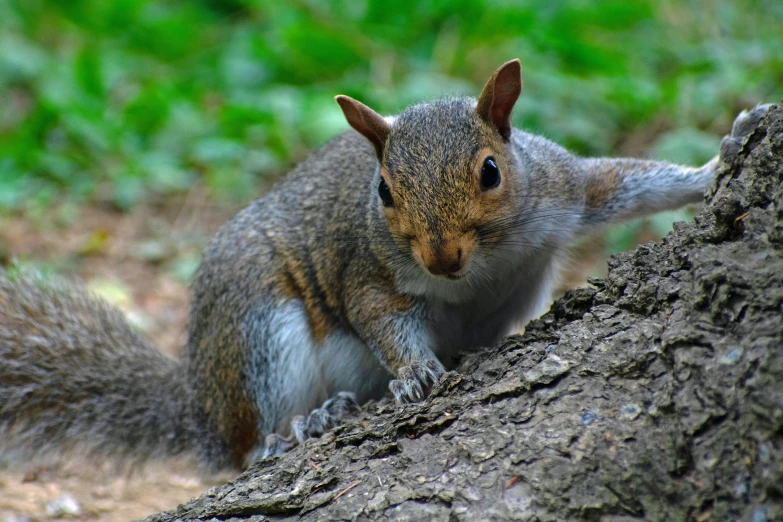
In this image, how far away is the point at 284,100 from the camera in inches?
190

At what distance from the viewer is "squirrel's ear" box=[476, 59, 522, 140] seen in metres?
2.07

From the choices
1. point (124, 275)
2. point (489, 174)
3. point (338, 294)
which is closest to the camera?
point (489, 174)

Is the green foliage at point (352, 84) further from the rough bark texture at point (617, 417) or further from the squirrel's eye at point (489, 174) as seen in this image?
the rough bark texture at point (617, 417)

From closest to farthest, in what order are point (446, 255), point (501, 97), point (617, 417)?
1. point (617, 417)
2. point (446, 255)
3. point (501, 97)

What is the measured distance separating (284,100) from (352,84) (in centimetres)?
41

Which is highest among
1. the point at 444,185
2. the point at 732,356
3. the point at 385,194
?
the point at 385,194

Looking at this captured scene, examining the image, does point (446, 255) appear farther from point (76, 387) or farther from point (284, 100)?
point (284, 100)

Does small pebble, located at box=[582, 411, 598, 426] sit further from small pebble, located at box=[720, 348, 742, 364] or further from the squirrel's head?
the squirrel's head

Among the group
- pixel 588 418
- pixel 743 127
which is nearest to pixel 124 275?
pixel 743 127

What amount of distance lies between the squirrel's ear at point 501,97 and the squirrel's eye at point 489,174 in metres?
0.17

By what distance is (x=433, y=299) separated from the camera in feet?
7.43

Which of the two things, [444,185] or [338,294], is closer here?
[444,185]

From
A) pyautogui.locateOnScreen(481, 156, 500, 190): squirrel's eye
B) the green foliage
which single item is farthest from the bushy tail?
the green foliage

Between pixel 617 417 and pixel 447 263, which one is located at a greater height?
pixel 447 263
